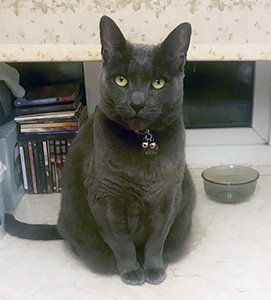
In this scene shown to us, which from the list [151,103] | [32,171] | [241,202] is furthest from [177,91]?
[32,171]

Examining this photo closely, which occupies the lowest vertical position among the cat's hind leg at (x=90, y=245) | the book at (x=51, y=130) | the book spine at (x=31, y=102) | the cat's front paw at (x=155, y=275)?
the cat's front paw at (x=155, y=275)

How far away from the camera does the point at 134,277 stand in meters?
1.04

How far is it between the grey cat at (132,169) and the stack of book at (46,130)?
0.95 ft

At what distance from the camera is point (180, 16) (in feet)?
3.86

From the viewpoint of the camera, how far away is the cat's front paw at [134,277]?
104 centimetres

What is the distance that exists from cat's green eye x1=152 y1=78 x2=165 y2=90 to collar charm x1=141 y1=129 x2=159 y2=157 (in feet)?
0.36

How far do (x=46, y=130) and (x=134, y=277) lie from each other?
63 cm

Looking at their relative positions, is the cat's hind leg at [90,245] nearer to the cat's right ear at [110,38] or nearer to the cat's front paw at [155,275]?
the cat's front paw at [155,275]

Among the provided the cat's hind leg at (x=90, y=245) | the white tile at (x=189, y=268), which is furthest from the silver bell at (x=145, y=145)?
the white tile at (x=189, y=268)

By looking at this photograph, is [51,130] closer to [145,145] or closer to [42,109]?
[42,109]

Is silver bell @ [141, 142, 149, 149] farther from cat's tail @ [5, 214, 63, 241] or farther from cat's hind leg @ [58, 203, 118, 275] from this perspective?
cat's tail @ [5, 214, 63, 241]

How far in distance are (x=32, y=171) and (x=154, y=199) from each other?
0.65 meters

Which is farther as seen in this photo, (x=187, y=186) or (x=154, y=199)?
(x=187, y=186)

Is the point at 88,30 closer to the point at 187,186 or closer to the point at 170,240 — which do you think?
the point at 187,186
